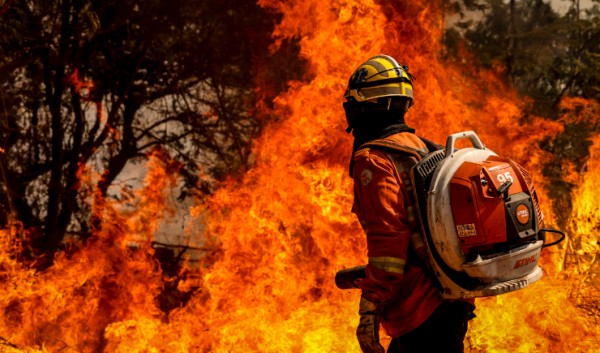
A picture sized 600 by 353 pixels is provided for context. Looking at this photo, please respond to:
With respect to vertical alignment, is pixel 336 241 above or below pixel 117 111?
below

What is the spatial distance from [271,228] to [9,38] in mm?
4115

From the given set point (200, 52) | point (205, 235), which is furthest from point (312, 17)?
point (205, 235)

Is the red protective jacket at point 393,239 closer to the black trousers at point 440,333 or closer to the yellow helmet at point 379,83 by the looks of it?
the black trousers at point 440,333

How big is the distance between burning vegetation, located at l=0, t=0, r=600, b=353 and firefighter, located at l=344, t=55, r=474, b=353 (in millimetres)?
2507

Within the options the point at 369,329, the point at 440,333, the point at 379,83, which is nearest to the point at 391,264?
the point at 369,329

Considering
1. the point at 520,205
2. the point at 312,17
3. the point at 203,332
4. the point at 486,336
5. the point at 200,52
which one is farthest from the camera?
the point at 200,52

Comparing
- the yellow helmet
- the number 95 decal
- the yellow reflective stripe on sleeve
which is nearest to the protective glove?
the yellow reflective stripe on sleeve

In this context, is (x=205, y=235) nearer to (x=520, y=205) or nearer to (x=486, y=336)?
(x=486, y=336)

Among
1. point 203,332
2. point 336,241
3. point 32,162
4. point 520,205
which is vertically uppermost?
point 32,162

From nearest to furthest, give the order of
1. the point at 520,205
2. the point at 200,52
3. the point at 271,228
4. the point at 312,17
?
the point at 520,205, the point at 271,228, the point at 312,17, the point at 200,52

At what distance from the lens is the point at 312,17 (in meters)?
8.29

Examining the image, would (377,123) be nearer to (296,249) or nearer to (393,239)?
(393,239)

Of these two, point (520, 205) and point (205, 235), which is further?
point (205, 235)

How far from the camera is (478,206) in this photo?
8.88 ft
